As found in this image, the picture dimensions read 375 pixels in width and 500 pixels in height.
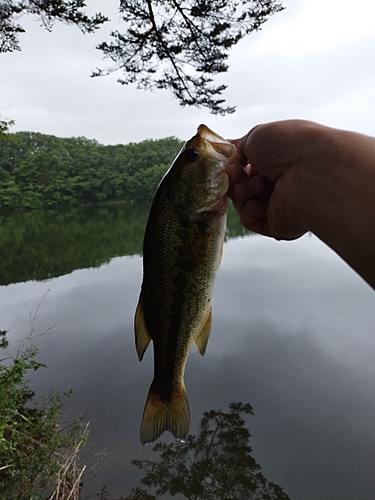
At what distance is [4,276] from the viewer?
16.3 meters

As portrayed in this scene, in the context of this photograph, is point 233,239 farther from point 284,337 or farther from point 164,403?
point 164,403

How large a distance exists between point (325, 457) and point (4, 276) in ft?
50.4

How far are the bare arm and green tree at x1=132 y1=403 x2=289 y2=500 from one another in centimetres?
461

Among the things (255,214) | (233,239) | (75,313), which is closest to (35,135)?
(233,239)

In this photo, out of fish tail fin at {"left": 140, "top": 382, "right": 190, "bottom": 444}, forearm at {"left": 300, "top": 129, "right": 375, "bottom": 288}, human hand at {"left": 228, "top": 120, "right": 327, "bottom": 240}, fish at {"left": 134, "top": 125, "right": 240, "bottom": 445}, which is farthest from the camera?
fish tail fin at {"left": 140, "top": 382, "right": 190, "bottom": 444}

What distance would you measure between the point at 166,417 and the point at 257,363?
688 cm

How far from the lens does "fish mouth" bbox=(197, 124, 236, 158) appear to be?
5.55ft

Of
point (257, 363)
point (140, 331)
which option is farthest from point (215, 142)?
point (257, 363)

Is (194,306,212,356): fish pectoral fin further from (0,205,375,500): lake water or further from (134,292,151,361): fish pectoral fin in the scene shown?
(0,205,375,500): lake water

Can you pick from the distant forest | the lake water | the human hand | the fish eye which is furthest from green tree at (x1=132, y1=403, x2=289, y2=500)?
the distant forest

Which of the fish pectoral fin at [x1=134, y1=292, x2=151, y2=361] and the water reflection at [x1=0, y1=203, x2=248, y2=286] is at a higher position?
the fish pectoral fin at [x1=134, y1=292, x2=151, y2=361]

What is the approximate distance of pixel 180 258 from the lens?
1.70 m

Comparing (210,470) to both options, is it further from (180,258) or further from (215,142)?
(215,142)

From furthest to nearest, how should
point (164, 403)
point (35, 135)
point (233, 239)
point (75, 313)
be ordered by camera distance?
1. point (35, 135)
2. point (233, 239)
3. point (75, 313)
4. point (164, 403)
